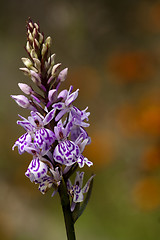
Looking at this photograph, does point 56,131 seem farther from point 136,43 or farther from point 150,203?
point 136,43

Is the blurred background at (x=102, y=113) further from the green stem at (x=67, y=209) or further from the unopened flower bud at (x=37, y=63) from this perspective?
the unopened flower bud at (x=37, y=63)

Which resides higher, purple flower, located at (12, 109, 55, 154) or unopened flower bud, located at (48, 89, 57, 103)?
unopened flower bud, located at (48, 89, 57, 103)

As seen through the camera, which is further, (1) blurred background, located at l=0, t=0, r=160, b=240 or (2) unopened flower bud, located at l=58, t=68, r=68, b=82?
(1) blurred background, located at l=0, t=0, r=160, b=240

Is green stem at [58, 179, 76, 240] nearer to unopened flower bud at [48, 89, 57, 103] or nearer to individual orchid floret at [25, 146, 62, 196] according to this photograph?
individual orchid floret at [25, 146, 62, 196]

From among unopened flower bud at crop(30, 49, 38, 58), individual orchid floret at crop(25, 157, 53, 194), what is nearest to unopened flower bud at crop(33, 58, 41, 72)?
unopened flower bud at crop(30, 49, 38, 58)

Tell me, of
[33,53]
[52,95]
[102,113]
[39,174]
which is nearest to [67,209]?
[39,174]

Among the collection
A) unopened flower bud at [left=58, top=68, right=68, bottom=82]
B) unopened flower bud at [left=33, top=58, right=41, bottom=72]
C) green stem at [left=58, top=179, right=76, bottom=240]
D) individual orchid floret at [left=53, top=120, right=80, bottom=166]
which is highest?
unopened flower bud at [left=33, top=58, right=41, bottom=72]

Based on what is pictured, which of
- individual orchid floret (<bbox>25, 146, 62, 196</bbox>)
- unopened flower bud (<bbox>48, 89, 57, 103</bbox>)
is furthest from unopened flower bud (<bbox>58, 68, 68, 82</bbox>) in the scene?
individual orchid floret (<bbox>25, 146, 62, 196</bbox>)
